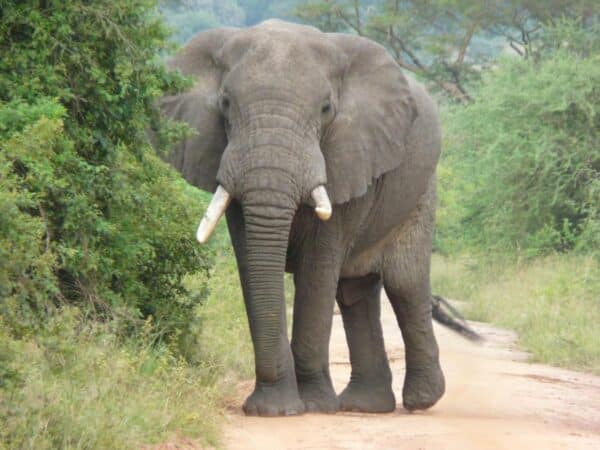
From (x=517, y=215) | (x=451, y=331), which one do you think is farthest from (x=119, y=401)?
(x=517, y=215)

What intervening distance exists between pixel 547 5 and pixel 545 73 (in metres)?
13.3

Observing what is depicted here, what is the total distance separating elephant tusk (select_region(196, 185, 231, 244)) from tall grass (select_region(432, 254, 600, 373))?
559 cm

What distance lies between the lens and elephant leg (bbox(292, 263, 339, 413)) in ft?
27.5

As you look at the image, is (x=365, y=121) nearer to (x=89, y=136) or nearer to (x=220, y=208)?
(x=220, y=208)

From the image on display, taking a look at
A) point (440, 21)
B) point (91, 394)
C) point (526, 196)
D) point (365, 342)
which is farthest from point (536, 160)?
point (440, 21)

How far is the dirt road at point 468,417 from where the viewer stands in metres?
7.09

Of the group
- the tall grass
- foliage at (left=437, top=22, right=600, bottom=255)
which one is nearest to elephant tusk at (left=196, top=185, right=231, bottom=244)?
the tall grass

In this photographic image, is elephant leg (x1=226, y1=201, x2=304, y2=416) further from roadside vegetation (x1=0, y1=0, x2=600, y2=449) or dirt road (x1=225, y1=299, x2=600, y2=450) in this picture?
roadside vegetation (x1=0, y1=0, x2=600, y2=449)

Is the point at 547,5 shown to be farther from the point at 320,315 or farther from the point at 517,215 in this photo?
the point at 320,315

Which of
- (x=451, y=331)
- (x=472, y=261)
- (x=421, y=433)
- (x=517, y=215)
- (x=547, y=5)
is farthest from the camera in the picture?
(x=547, y=5)

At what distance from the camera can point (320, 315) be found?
27.5ft

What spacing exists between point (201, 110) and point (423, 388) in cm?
248

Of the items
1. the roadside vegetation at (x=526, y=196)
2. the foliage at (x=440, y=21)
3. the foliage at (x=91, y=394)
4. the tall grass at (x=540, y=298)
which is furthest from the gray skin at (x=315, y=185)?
the foliage at (x=440, y=21)

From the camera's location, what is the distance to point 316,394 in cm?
852
